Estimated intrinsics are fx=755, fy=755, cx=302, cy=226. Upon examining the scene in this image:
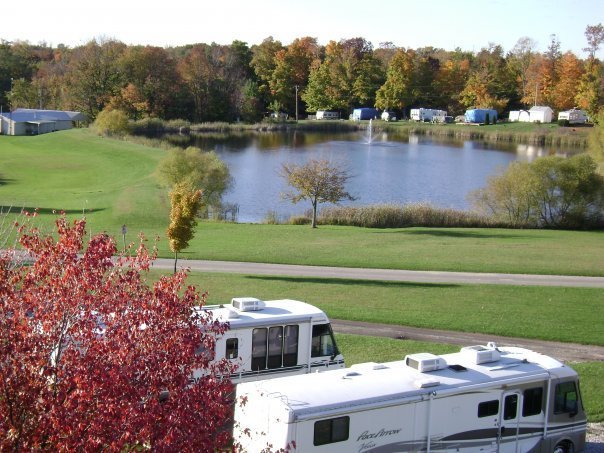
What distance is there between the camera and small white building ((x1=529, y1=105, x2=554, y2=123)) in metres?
142

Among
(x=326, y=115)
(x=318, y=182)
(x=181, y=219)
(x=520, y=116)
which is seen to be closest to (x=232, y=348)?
(x=181, y=219)

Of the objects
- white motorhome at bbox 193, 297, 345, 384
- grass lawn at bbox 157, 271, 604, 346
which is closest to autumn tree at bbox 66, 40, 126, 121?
grass lawn at bbox 157, 271, 604, 346

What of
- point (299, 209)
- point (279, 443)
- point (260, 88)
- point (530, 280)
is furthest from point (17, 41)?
point (279, 443)

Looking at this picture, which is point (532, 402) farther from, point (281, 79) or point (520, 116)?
point (281, 79)

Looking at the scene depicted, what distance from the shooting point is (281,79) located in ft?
518

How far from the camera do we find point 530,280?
116 ft

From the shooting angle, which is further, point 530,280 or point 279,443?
point 530,280

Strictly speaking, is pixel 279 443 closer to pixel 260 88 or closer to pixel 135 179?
pixel 135 179

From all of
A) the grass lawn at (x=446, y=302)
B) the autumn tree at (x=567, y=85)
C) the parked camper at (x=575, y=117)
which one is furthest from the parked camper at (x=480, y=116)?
the grass lawn at (x=446, y=302)

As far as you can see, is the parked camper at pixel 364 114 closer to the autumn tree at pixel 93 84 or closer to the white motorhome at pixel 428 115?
the white motorhome at pixel 428 115

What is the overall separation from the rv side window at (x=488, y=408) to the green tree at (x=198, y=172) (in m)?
42.2

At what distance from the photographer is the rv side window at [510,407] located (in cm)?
1558

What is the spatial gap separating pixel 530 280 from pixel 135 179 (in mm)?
46478

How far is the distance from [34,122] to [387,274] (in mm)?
89973
